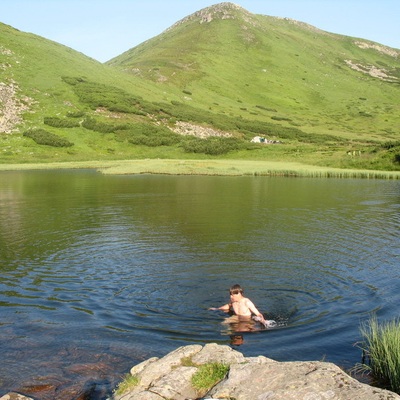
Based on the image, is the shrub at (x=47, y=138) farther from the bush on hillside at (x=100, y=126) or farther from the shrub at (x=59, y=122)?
the bush on hillside at (x=100, y=126)

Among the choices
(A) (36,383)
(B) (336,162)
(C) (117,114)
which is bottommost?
(A) (36,383)

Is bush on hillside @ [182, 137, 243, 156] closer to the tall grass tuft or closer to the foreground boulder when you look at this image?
the tall grass tuft

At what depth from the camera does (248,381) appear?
33.5ft

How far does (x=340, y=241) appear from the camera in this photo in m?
Result: 29.9

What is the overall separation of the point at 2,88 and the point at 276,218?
425ft

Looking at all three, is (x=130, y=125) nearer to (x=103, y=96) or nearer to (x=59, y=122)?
(x=59, y=122)

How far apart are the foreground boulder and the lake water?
1500 millimetres

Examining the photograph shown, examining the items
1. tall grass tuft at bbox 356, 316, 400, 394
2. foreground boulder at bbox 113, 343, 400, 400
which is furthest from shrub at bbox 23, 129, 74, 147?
tall grass tuft at bbox 356, 316, 400, 394

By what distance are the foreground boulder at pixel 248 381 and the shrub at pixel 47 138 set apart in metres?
110

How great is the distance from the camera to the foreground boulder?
9.48 meters

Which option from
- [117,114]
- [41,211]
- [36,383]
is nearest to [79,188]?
[41,211]

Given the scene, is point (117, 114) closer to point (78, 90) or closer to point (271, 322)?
point (78, 90)

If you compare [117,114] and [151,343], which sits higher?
[117,114]

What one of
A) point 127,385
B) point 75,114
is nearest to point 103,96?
point 75,114
